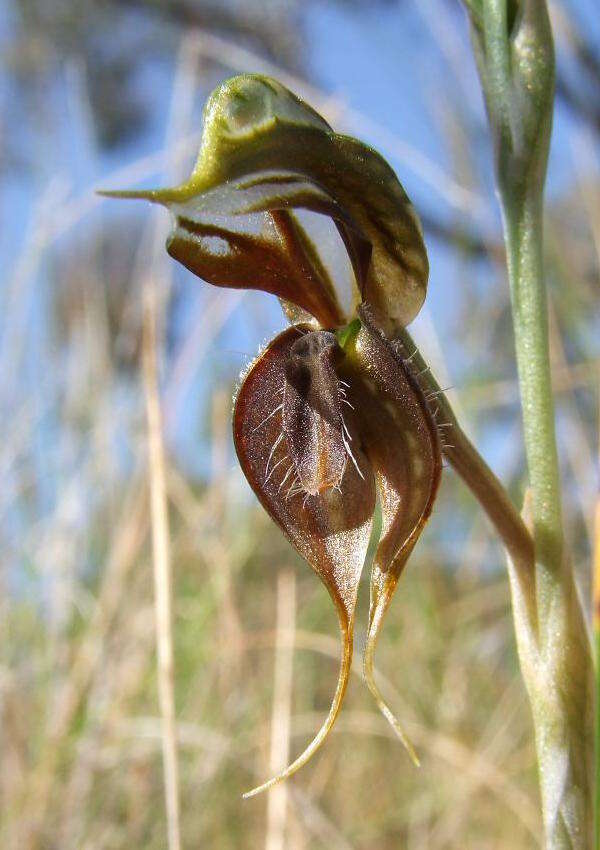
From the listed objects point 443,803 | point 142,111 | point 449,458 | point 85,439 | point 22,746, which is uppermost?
point 142,111

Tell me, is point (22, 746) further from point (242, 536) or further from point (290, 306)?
point (290, 306)

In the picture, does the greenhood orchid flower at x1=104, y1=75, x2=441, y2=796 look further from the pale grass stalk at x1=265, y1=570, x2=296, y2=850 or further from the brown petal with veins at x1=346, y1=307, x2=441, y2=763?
the pale grass stalk at x1=265, y1=570, x2=296, y2=850

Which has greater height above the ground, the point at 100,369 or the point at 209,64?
the point at 209,64

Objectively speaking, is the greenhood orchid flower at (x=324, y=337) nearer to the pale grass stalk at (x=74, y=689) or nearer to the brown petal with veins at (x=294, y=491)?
the brown petal with veins at (x=294, y=491)

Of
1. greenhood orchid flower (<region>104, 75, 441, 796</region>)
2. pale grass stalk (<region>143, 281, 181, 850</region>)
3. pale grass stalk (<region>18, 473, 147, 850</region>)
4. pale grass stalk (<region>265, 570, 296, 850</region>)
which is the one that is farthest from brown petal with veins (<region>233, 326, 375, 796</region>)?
pale grass stalk (<region>18, 473, 147, 850</region>)

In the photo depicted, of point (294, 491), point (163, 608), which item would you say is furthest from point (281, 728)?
point (294, 491)

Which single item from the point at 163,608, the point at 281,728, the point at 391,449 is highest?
the point at 391,449

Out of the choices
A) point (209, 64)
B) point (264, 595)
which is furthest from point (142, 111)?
point (264, 595)

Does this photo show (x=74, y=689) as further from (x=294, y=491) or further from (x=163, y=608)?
(x=294, y=491)
